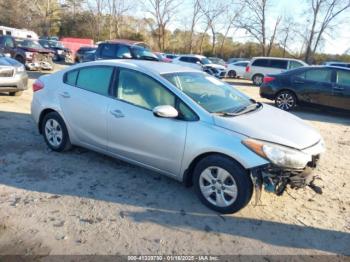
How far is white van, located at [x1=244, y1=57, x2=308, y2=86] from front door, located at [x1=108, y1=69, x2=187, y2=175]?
17.2 m

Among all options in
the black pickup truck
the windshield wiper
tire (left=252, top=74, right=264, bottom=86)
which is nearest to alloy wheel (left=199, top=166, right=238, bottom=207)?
the windshield wiper

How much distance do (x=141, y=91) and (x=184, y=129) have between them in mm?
884

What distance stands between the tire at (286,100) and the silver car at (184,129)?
6906mm

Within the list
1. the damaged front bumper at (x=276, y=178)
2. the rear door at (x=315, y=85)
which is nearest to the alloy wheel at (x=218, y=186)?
the damaged front bumper at (x=276, y=178)

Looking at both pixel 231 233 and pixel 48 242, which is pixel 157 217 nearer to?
pixel 231 233

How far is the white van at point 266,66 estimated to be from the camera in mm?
20562

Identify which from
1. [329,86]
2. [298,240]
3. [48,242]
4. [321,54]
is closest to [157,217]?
[48,242]

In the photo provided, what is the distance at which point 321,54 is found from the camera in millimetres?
42125

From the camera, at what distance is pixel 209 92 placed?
4684mm

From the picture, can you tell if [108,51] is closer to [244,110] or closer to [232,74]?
[244,110]

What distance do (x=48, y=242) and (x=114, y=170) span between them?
181 centimetres

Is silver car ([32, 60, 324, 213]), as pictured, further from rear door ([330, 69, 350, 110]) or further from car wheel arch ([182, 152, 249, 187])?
rear door ([330, 69, 350, 110])

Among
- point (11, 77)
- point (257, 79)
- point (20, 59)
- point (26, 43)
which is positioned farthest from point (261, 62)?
point (11, 77)

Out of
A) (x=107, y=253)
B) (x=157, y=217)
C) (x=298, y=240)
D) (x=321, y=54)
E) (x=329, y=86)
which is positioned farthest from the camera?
(x=321, y=54)
